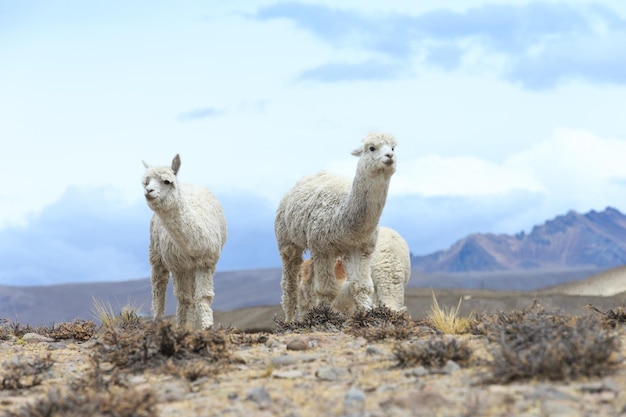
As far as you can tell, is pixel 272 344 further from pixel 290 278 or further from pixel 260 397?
pixel 290 278

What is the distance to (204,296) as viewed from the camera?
47.7 feet

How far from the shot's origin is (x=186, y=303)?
15.3 meters

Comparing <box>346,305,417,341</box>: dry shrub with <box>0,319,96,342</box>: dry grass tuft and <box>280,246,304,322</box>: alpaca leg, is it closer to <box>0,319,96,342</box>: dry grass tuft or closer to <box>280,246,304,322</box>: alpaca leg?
<box>280,246,304,322</box>: alpaca leg

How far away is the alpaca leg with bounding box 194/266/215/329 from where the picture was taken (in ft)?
47.3

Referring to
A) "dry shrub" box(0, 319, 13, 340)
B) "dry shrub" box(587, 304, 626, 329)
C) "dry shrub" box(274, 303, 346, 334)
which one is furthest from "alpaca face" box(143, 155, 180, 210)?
"dry shrub" box(587, 304, 626, 329)

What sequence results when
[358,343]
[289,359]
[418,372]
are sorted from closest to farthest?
[418,372] → [289,359] → [358,343]

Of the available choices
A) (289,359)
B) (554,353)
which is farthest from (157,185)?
(554,353)

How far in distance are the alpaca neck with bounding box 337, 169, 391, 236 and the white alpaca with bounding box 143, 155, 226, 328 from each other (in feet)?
7.23

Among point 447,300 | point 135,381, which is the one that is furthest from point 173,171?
point 447,300

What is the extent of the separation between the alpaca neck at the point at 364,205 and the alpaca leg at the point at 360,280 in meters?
0.58

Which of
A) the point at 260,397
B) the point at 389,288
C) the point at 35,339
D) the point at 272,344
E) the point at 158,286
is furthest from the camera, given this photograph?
the point at 389,288

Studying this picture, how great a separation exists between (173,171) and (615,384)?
7749 mm

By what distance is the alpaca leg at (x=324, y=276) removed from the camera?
48.9ft

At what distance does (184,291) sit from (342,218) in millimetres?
3032
